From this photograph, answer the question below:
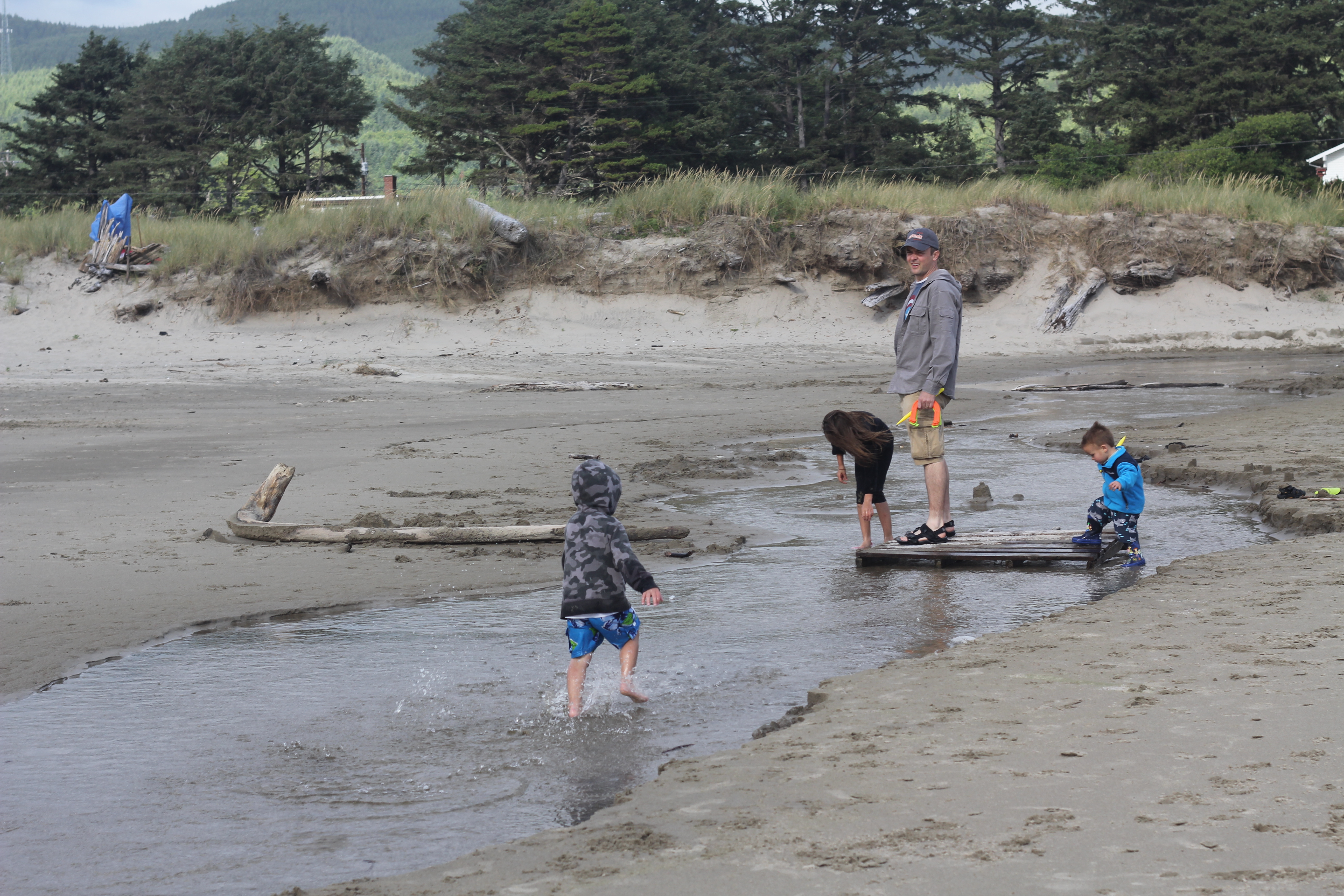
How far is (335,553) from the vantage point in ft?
23.4

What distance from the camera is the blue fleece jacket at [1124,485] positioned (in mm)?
6672

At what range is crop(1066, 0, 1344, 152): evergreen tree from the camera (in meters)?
44.0

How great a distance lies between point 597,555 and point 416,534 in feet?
9.62

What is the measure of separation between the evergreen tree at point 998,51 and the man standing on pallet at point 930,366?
4540cm

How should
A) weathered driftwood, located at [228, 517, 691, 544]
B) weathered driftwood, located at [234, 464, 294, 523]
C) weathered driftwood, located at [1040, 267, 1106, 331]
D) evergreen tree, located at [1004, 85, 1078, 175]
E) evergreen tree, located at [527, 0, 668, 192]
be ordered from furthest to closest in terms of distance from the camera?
evergreen tree, located at [1004, 85, 1078, 175], evergreen tree, located at [527, 0, 668, 192], weathered driftwood, located at [1040, 267, 1106, 331], weathered driftwood, located at [234, 464, 294, 523], weathered driftwood, located at [228, 517, 691, 544]

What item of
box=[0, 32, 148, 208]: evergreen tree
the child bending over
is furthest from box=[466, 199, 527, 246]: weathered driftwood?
box=[0, 32, 148, 208]: evergreen tree

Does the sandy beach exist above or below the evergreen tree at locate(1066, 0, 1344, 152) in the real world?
below

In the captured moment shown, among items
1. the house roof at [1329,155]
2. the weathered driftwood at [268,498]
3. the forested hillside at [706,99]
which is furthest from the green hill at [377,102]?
the weathered driftwood at [268,498]

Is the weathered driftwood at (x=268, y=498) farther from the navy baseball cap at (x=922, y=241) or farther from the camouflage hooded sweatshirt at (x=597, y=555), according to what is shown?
the navy baseball cap at (x=922, y=241)

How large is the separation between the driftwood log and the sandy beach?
0.28 ft

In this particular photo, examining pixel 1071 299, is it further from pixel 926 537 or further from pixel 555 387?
pixel 926 537

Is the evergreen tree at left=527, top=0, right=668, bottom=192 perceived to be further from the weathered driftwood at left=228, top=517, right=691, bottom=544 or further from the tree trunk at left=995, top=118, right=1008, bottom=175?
the weathered driftwood at left=228, top=517, right=691, bottom=544

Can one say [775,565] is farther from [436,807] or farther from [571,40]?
[571,40]

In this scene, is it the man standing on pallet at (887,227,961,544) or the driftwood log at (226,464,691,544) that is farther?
the driftwood log at (226,464,691,544)
